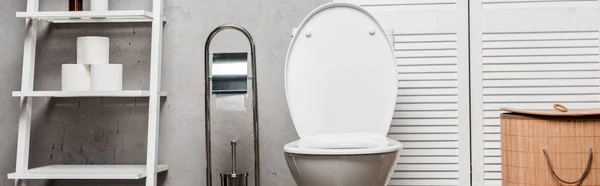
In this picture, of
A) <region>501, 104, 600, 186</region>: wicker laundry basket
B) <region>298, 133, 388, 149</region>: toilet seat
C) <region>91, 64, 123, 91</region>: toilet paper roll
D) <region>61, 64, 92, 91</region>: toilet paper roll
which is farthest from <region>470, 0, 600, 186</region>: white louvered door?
<region>61, 64, 92, 91</region>: toilet paper roll

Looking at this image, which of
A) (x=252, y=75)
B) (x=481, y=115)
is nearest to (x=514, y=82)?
(x=481, y=115)

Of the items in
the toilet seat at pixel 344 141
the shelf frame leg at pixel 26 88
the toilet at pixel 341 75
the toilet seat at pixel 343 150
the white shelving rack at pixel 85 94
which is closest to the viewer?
the toilet seat at pixel 343 150

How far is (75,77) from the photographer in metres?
2.38

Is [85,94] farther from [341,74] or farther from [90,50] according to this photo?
[341,74]

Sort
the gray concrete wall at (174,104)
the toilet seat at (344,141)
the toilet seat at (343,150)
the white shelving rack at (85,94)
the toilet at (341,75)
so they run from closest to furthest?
the toilet seat at (343,150) < the toilet seat at (344,141) < the toilet at (341,75) < the white shelving rack at (85,94) < the gray concrete wall at (174,104)

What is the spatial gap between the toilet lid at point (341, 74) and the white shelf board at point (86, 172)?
619 mm

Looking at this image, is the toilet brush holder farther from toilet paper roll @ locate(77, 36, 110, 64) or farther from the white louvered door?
the white louvered door

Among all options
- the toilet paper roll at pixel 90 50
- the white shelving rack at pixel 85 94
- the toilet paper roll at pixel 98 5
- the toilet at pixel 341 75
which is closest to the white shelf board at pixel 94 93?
the white shelving rack at pixel 85 94

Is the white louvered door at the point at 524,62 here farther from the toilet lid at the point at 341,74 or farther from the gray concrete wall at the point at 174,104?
the gray concrete wall at the point at 174,104

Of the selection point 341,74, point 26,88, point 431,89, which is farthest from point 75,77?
point 431,89

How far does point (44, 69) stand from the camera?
262 cm

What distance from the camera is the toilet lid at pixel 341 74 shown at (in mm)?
2258

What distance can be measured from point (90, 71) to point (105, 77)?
0.24 feet

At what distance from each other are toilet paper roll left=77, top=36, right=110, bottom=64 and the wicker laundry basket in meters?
1.52
